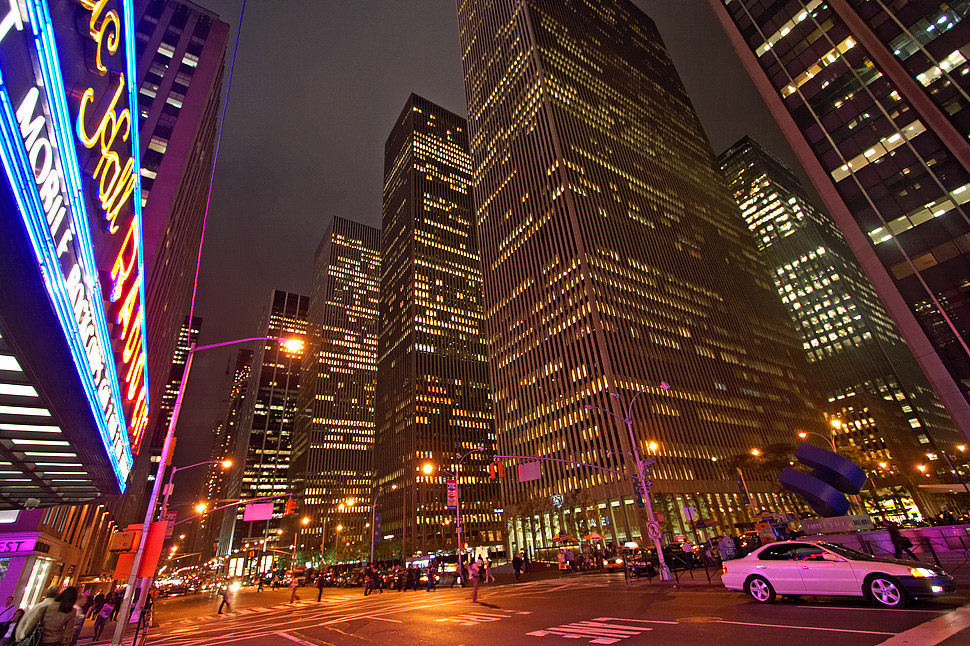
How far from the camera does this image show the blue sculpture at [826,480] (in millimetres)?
27078

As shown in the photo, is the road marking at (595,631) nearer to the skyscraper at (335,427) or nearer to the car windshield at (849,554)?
the car windshield at (849,554)

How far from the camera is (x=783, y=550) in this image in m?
14.3

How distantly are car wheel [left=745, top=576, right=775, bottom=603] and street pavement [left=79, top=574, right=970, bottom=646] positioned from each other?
14.4 inches

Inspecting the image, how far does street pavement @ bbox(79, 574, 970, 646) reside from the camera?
9.64 meters

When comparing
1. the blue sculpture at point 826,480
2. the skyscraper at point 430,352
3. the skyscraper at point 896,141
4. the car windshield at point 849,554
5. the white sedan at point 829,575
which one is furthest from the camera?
the skyscraper at point 430,352

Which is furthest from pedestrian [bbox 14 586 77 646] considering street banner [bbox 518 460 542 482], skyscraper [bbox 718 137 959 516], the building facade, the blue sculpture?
skyscraper [bbox 718 137 959 516]

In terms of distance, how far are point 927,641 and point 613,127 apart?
132511 mm

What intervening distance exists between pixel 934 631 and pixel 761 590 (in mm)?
6507

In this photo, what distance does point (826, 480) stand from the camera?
29.3m

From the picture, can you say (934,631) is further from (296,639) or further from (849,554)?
(296,639)

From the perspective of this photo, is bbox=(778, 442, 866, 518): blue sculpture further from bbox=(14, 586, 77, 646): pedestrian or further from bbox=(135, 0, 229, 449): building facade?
bbox=(135, 0, 229, 449): building facade

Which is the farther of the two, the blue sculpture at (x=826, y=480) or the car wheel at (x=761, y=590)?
the blue sculpture at (x=826, y=480)

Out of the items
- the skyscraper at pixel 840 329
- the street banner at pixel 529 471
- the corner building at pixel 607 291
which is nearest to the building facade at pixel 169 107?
the street banner at pixel 529 471

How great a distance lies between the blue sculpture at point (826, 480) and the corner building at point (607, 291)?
4073 centimetres
